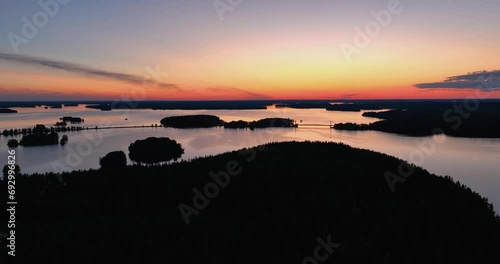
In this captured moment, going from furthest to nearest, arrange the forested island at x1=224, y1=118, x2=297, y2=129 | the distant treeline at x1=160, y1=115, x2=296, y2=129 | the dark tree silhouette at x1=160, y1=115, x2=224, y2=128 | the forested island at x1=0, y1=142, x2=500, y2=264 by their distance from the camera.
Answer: the dark tree silhouette at x1=160, y1=115, x2=224, y2=128, the distant treeline at x1=160, y1=115, x2=296, y2=129, the forested island at x1=224, y1=118, x2=297, y2=129, the forested island at x1=0, y1=142, x2=500, y2=264

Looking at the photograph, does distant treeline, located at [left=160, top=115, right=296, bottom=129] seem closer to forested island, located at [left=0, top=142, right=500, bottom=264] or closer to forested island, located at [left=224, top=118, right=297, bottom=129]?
forested island, located at [left=224, top=118, right=297, bottom=129]

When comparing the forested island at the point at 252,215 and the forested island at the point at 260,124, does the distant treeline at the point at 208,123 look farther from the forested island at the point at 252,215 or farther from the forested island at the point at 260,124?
the forested island at the point at 252,215

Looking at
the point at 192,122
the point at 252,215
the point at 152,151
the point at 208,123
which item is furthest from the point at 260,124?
the point at 252,215

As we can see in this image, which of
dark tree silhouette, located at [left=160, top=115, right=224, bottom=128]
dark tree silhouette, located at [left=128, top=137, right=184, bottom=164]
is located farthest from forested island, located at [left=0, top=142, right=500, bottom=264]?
dark tree silhouette, located at [left=160, top=115, right=224, bottom=128]

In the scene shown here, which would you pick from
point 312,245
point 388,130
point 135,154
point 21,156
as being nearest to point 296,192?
point 312,245

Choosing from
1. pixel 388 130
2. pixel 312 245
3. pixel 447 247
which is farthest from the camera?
pixel 388 130

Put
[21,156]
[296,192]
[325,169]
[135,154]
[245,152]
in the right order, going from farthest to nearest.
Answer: [21,156]
[135,154]
[245,152]
[325,169]
[296,192]

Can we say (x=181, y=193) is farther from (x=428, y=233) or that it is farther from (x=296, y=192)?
(x=428, y=233)
